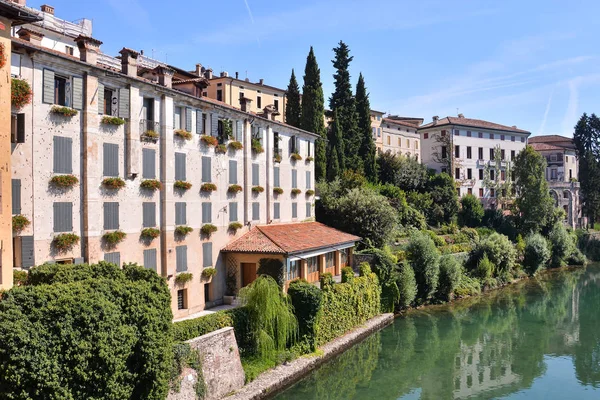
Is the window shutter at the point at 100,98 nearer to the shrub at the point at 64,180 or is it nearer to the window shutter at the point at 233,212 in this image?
the shrub at the point at 64,180

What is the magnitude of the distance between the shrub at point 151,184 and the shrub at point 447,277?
70.8 feet

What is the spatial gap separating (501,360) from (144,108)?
1975 cm

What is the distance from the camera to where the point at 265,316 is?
20.5m

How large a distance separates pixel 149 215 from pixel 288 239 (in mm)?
8417

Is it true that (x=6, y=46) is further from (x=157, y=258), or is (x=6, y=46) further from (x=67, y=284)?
(x=157, y=258)

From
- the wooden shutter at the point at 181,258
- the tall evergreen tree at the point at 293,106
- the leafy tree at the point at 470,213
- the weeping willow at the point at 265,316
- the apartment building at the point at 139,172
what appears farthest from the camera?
the leafy tree at the point at 470,213

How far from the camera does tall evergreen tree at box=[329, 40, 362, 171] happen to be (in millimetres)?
47031

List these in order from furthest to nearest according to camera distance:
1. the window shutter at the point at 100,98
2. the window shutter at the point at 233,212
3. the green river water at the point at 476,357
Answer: the window shutter at the point at 233,212 < the green river water at the point at 476,357 < the window shutter at the point at 100,98

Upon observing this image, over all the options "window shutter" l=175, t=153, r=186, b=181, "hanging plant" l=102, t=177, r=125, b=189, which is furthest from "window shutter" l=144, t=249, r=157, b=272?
"window shutter" l=175, t=153, r=186, b=181

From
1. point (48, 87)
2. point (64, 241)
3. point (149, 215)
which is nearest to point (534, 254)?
point (149, 215)

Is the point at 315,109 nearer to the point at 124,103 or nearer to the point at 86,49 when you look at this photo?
the point at 124,103

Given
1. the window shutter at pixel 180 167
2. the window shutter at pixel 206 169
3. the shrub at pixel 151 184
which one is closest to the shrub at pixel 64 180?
the shrub at pixel 151 184

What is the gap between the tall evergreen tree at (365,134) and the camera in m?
48.6

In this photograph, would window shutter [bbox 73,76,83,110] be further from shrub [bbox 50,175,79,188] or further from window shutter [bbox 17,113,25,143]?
shrub [bbox 50,175,79,188]
